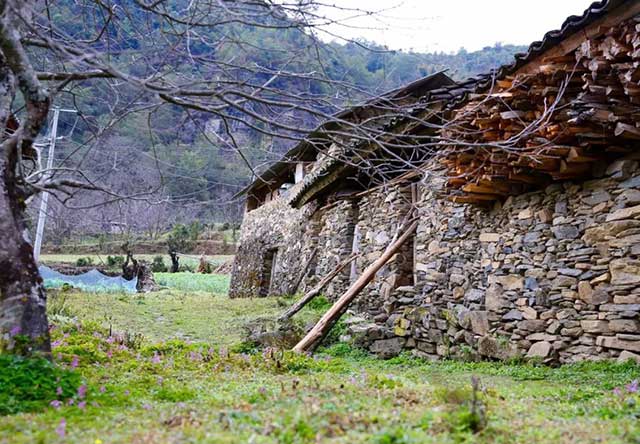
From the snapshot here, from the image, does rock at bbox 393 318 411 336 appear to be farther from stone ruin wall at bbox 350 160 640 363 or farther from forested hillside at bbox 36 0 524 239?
forested hillside at bbox 36 0 524 239

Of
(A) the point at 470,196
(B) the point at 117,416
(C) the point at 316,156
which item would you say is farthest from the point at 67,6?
(C) the point at 316,156

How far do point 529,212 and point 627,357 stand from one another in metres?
1.89

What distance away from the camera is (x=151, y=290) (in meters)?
18.0

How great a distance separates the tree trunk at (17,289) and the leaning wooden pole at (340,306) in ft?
11.8

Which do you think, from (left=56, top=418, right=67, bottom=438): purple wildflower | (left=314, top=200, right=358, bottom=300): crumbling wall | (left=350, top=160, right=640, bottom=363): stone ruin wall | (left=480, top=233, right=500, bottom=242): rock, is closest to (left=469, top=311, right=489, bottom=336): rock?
(left=350, top=160, right=640, bottom=363): stone ruin wall

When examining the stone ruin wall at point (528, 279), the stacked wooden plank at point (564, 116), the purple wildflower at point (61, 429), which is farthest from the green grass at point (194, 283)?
the purple wildflower at point (61, 429)

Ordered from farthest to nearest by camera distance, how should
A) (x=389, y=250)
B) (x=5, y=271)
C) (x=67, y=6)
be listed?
(x=389, y=250), (x=67, y=6), (x=5, y=271)

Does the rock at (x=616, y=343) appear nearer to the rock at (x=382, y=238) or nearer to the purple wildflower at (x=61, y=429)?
the rock at (x=382, y=238)

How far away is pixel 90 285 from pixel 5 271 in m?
16.1

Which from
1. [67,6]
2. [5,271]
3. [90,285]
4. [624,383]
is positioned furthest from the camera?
[90,285]

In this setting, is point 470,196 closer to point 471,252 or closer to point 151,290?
point 471,252

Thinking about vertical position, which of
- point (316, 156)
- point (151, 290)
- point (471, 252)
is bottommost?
point (151, 290)

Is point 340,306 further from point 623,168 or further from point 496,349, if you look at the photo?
point 623,168

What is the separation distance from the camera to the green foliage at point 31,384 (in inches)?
103
